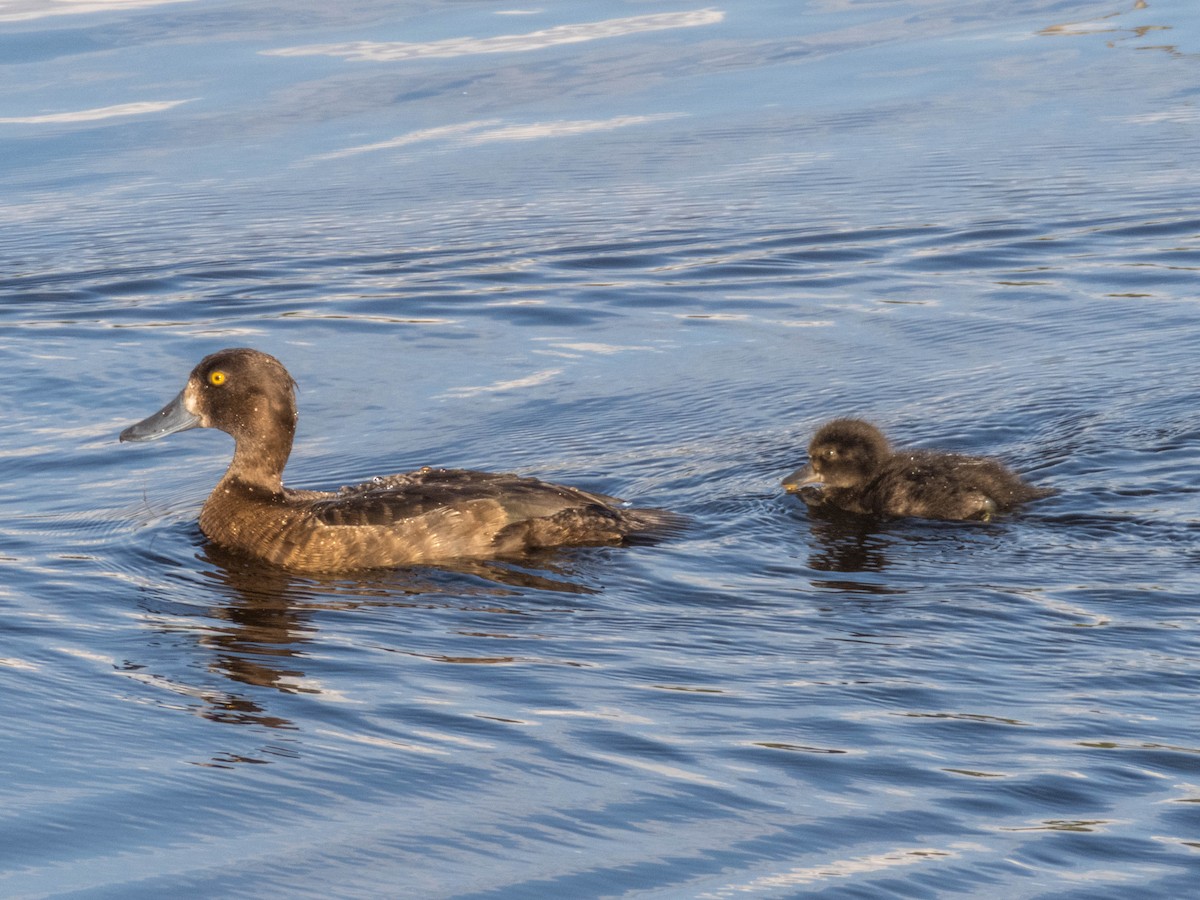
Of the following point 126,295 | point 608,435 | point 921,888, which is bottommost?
point 921,888

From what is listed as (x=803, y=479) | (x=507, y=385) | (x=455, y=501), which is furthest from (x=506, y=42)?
(x=455, y=501)

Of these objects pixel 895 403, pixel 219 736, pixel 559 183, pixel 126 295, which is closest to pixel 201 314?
pixel 126 295

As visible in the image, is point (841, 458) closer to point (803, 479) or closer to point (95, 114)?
point (803, 479)

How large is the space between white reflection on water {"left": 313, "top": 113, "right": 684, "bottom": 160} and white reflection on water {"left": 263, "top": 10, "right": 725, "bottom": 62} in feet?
7.25

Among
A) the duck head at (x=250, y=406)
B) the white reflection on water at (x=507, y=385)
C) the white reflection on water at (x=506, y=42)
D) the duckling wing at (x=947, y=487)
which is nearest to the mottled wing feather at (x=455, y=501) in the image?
the duck head at (x=250, y=406)

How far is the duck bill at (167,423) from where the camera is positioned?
28.1 feet

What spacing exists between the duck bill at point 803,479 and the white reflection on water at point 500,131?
730cm

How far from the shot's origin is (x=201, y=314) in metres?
11.8

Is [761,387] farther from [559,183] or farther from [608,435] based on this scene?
[559,183]

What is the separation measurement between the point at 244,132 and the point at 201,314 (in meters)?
4.27

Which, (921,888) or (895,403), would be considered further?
(895,403)

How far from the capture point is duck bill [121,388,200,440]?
858 centimetres

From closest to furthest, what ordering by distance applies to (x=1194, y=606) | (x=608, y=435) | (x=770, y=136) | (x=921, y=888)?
(x=921, y=888) → (x=1194, y=606) → (x=608, y=435) → (x=770, y=136)

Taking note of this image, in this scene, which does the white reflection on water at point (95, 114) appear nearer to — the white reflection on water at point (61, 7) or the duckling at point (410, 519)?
the white reflection on water at point (61, 7)
